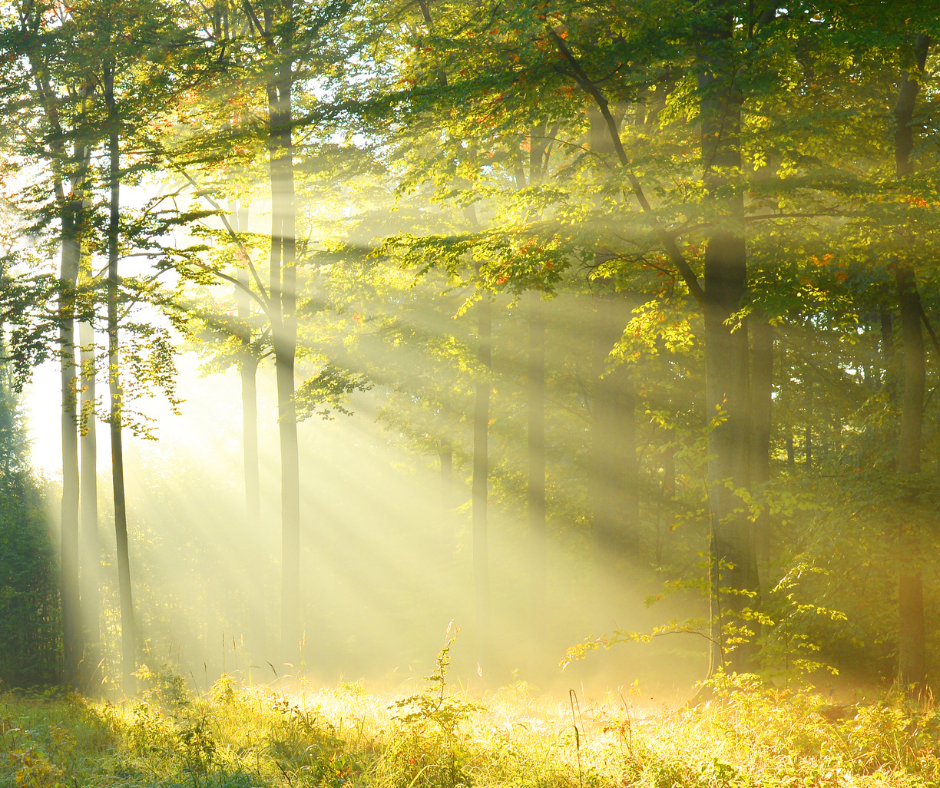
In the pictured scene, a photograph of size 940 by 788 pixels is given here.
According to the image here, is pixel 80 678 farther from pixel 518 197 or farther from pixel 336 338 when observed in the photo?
pixel 518 197

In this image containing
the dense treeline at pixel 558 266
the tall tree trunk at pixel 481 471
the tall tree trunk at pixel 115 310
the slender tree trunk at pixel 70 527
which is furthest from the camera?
the tall tree trunk at pixel 481 471

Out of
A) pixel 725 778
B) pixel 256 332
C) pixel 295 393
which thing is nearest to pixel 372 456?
pixel 256 332

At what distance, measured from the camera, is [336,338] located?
1717 centimetres

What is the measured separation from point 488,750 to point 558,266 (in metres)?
4.96

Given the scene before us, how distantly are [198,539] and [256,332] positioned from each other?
11205mm

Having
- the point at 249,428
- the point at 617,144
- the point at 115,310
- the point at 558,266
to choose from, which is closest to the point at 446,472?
the point at 249,428

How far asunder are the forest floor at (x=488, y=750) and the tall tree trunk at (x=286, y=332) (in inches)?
305

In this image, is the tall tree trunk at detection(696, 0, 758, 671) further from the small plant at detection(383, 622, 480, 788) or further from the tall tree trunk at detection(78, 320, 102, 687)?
the tall tree trunk at detection(78, 320, 102, 687)

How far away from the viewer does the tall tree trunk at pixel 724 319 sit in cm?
725

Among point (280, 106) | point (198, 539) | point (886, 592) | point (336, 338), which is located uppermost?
point (280, 106)

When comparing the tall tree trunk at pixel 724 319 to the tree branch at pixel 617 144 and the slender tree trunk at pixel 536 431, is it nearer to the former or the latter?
the tree branch at pixel 617 144

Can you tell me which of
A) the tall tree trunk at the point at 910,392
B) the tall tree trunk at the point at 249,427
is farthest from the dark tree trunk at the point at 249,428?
the tall tree trunk at the point at 910,392

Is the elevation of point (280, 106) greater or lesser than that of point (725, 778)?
greater

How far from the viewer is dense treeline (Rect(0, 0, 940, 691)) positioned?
7746 mm
